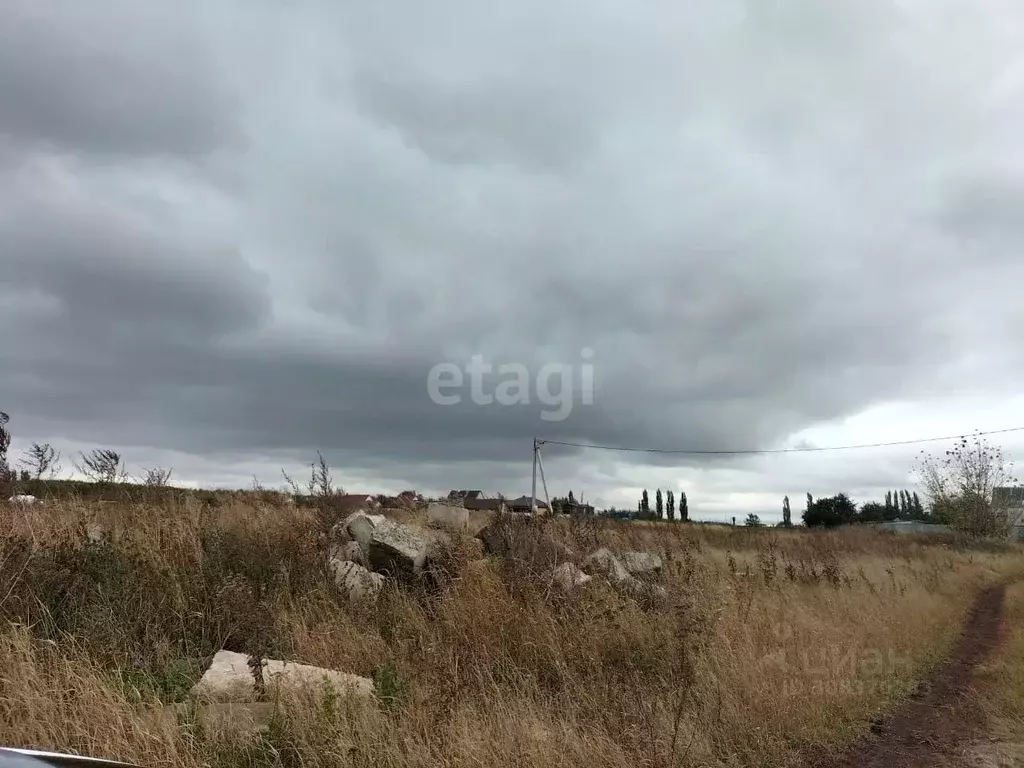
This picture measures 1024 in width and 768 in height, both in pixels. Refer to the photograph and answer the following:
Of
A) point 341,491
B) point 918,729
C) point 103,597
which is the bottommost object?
point 918,729

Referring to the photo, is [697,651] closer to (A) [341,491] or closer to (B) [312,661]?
(B) [312,661]

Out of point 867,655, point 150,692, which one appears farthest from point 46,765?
point 867,655

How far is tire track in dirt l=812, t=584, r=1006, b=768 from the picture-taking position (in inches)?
230

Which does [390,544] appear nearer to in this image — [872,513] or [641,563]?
[641,563]

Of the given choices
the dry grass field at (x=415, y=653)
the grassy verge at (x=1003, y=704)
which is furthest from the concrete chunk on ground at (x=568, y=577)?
the grassy verge at (x=1003, y=704)

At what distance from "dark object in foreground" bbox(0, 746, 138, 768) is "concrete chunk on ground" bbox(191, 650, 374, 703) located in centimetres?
315

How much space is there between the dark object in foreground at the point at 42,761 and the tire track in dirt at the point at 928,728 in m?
5.50

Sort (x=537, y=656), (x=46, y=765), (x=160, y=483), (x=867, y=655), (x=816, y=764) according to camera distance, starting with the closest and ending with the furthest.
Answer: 1. (x=46, y=765)
2. (x=816, y=764)
3. (x=537, y=656)
4. (x=867, y=655)
5. (x=160, y=483)

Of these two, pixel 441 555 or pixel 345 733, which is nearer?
pixel 345 733

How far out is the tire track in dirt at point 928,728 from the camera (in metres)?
5.84

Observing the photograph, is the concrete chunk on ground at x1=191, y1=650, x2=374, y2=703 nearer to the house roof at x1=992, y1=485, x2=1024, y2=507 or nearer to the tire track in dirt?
the tire track in dirt

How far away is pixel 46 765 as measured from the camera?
195 centimetres

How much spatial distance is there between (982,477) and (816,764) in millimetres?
62943

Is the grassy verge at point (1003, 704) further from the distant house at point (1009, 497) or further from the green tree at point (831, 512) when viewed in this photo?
the green tree at point (831, 512)
